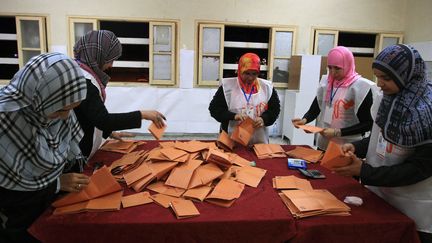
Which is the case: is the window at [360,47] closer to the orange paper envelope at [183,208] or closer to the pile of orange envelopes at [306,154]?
the pile of orange envelopes at [306,154]

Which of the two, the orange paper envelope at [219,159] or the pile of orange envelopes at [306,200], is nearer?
the pile of orange envelopes at [306,200]

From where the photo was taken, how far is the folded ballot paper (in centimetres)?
116

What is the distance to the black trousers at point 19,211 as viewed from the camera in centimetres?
107

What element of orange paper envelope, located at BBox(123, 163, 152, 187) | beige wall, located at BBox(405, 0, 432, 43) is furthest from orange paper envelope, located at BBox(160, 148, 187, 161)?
beige wall, located at BBox(405, 0, 432, 43)

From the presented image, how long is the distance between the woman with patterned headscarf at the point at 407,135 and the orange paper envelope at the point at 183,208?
0.68 m

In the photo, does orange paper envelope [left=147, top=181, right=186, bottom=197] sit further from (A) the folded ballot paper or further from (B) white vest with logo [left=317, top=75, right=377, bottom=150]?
(B) white vest with logo [left=317, top=75, right=377, bottom=150]

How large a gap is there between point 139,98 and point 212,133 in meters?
1.29

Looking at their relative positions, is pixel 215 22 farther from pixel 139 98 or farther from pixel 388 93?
pixel 388 93

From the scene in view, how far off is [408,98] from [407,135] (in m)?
0.14

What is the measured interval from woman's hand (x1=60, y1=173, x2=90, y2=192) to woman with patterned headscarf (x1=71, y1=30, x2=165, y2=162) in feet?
1.19

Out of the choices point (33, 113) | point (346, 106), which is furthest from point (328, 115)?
point (33, 113)

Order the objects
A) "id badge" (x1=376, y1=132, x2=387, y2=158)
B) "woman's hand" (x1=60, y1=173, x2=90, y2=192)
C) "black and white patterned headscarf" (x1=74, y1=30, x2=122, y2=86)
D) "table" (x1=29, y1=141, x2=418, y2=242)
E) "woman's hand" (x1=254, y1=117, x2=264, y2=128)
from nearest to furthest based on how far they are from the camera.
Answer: "table" (x1=29, y1=141, x2=418, y2=242) → "woman's hand" (x1=60, y1=173, x2=90, y2=192) → "id badge" (x1=376, y1=132, x2=387, y2=158) → "black and white patterned headscarf" (x1=74, y1=30, x2=122, y2=86) → "woman's hand" (x1=254, y1=117, x2=264, y2=128)

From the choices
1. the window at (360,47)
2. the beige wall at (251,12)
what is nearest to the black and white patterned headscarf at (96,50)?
the beige wall at (251,12)

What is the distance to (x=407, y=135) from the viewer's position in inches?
45.2
